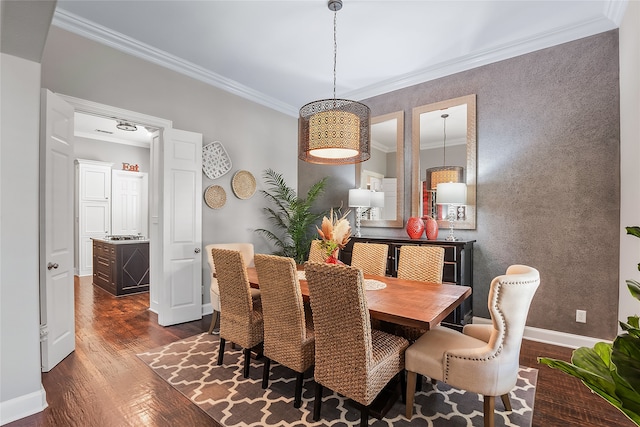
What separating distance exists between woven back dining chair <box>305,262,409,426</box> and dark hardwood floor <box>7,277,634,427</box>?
33.4 inches

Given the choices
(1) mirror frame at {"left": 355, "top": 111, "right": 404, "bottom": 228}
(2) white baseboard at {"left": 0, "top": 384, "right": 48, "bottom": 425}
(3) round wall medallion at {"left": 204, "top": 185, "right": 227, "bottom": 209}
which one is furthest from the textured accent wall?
(2) white baseboard at {"left": 0, "top": 384, "right": 48, "bottom": 425}

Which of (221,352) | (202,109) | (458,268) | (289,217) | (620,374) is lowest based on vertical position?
(221,352)

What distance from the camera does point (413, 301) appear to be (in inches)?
79.1

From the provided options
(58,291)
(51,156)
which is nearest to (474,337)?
(58,291)

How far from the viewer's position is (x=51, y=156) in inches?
101

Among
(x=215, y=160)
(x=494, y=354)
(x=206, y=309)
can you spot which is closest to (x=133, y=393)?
(x=206, y=309)

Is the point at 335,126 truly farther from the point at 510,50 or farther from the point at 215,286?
the point at 510,50

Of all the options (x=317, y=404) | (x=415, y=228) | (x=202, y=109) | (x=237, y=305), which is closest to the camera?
(x=317, y=404)

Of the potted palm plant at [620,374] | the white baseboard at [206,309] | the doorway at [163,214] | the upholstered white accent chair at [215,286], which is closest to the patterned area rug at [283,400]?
the upholstered white accent chair at [215,286]

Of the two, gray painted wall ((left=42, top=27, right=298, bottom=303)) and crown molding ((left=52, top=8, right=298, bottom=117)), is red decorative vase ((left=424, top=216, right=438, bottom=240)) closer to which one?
gray painted wall ((left=42, top=27, right=298, bottom=303))

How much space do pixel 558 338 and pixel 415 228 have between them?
174cm

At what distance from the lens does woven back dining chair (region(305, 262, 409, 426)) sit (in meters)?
1.63

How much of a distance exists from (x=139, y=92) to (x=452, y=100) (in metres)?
3.66

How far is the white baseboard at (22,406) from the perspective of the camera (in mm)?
1854
